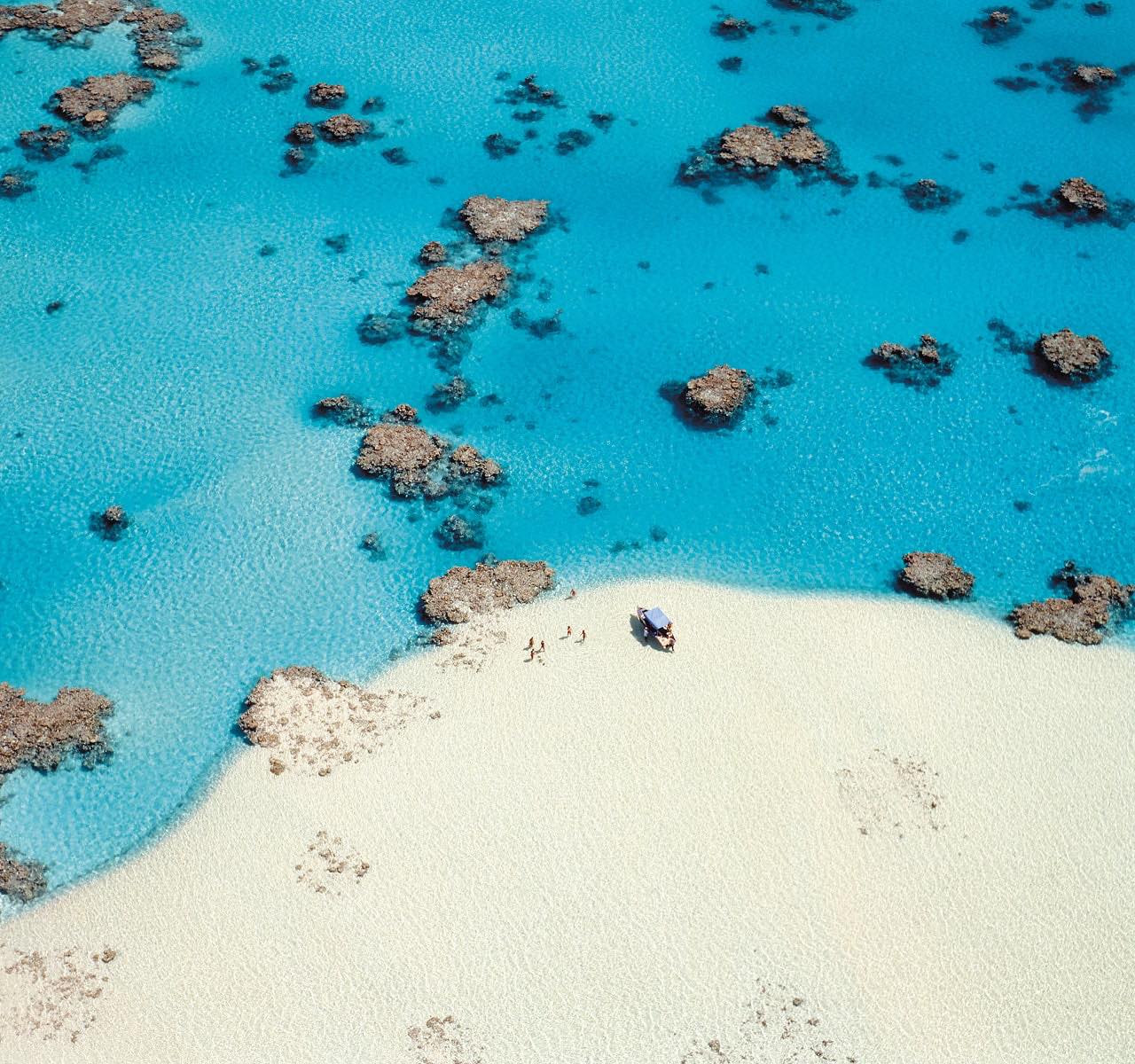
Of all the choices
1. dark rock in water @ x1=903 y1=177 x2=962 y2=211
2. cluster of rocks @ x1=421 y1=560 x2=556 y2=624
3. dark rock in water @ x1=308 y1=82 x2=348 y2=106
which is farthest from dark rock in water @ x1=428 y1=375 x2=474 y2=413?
dark rock in water @ x1=903 y1=177 x2=962 y2=211

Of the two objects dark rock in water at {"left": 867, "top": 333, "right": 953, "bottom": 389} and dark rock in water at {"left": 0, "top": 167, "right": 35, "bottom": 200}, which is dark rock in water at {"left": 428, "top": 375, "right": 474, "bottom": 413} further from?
dark rock in water at {"left": 0, "top": 167, "right": 35, "bottom": 200}

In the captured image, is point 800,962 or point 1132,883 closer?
point 800,962

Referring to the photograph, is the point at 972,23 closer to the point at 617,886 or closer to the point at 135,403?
the point at 135,403

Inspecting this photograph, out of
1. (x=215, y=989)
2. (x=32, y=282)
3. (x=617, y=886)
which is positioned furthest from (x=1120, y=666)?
(x=32, y=282)

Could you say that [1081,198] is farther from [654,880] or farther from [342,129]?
[654,880]

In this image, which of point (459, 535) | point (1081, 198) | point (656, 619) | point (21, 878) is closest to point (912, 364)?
point (1081, 198)
